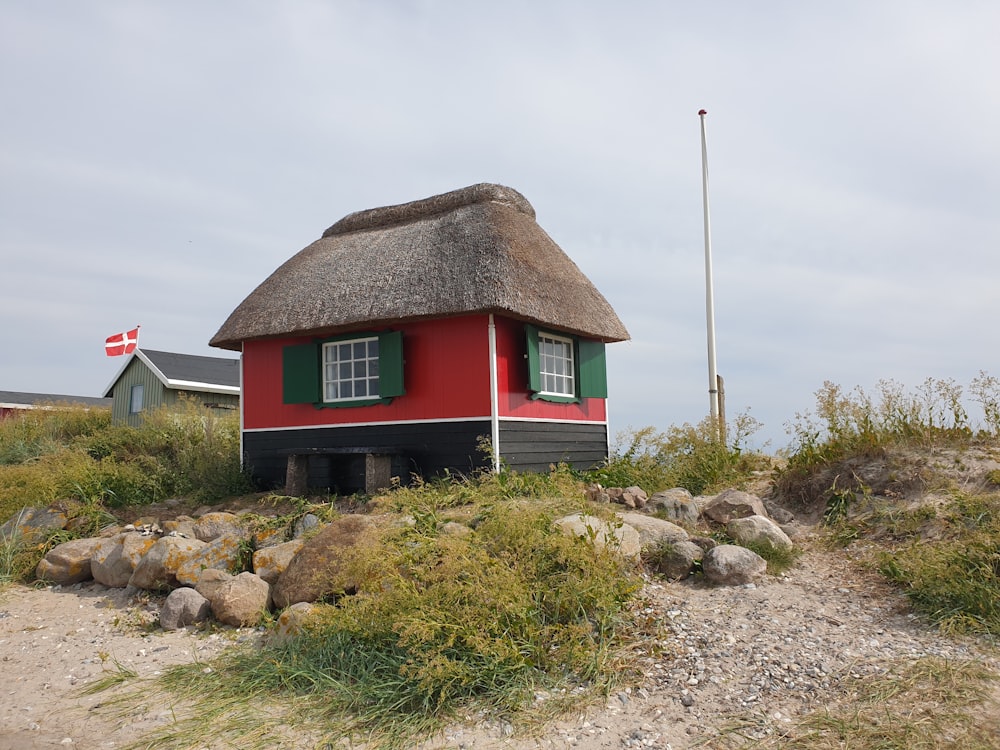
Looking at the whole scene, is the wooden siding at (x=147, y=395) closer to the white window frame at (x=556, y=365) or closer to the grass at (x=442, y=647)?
the white window frame at (x=556, y=365)

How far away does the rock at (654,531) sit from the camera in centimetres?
657

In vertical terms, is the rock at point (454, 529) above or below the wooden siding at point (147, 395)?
below

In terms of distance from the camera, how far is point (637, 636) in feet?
17.1

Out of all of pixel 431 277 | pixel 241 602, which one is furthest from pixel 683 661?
pixel 431 277

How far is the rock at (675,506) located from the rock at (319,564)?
310 centimetres

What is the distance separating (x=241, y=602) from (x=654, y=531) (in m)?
3.65

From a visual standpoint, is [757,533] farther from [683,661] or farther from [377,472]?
[377,472]

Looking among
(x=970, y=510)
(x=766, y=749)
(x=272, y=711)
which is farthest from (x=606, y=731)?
(x=970, y=510)

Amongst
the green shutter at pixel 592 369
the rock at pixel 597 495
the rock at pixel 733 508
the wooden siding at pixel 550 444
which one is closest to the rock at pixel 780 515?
the rock at pixel 733 508

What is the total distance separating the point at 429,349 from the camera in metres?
10.8

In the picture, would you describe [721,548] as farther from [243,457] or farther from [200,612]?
[243,457]

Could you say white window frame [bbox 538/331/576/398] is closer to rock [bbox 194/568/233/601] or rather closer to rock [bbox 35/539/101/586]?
rock [bbox 194/568/233/601]

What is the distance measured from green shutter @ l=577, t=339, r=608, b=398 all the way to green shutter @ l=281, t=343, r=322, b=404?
4084 mm

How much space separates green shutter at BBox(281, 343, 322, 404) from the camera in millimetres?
11555
